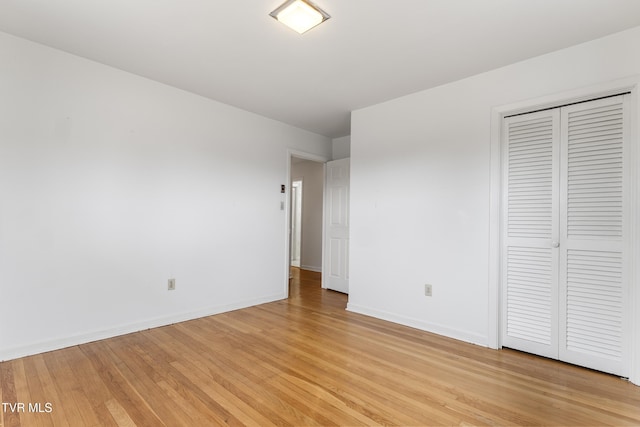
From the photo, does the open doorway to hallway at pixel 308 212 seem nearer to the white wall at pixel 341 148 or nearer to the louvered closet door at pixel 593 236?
the white wall at pixel 341 148

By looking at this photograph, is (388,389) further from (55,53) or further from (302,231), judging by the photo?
(302,231)

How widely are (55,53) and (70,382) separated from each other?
2472 millimetres

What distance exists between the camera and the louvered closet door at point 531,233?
2.43 m

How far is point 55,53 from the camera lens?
2441mm

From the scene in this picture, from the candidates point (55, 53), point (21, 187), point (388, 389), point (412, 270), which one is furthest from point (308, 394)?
point (55, 53)

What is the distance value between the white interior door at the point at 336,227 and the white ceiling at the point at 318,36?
1.66m

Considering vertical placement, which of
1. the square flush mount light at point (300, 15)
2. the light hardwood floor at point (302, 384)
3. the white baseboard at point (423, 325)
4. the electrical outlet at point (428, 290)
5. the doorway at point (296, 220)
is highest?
the square flush mount light at point (300, 15)

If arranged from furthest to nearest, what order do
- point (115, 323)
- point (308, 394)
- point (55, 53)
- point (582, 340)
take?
point (115, 323) < point (55, 53) < point (582, 340) < point (308, 394)

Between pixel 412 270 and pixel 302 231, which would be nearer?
pixel 412 270

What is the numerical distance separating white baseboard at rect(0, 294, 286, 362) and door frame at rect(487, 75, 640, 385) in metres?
2.61

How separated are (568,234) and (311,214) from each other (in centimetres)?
447

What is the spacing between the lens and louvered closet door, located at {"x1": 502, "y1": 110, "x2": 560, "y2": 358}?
7.98ft

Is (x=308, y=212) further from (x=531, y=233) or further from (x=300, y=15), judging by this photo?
(x=300, y=15)

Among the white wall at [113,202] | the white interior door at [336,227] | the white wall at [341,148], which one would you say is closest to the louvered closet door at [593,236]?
the white interior door at [336,227]
